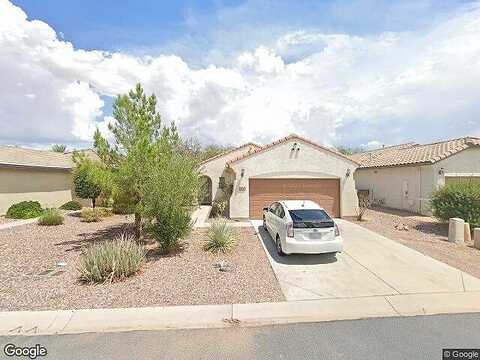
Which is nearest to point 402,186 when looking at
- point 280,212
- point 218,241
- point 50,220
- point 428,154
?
point 428,154

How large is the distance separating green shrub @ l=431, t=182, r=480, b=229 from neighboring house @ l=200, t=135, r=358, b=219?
358 cm

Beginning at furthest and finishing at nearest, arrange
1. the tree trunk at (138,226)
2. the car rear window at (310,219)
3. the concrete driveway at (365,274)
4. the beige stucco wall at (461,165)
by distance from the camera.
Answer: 1. the beige stucco wall at (461,165)
2. the tree trunk at (138,226)
3. the car rear window at (310,219)
4. the concrete driveway at (365,274)

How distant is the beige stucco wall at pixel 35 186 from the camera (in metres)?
15.7

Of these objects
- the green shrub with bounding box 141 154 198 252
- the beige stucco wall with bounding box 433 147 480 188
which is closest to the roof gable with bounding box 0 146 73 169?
the green shrub with bounding box 141 154 198 252

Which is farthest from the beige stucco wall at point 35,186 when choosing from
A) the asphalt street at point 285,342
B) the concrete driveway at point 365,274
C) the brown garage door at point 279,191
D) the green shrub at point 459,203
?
the green shrub at point 459,203

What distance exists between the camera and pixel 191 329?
14.4 feet

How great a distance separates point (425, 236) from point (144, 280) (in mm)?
10517

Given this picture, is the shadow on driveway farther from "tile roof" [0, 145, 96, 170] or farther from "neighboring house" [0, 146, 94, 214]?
"neighboring house" [0, 146, 94, 214]

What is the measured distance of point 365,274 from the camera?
6.69 meters

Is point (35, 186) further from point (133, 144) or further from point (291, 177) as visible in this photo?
point (291, 177)

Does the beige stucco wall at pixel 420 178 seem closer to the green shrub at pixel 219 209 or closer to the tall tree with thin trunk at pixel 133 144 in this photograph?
the green shrub at pixel 219 209

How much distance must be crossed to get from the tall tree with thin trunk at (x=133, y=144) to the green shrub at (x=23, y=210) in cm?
963

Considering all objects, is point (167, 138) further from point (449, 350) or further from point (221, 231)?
point (449, 350)

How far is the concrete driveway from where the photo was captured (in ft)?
18.9
